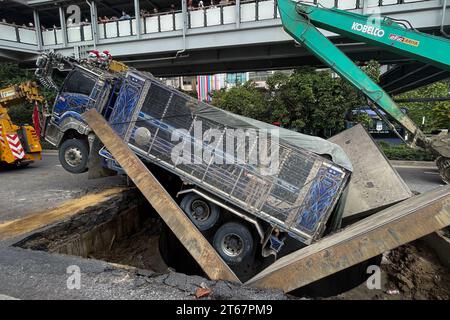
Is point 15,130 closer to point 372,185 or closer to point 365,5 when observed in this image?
point 372,185

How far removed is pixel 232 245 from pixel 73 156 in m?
5.24

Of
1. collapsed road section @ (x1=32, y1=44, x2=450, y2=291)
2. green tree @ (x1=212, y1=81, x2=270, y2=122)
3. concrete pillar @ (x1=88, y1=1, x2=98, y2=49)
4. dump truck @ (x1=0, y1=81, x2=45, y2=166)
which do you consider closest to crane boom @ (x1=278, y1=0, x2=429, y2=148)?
collapsed road section @ (x1=32, y1=44, x2=450, y2=291)

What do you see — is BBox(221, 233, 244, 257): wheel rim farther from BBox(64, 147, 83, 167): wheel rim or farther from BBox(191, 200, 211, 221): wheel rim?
BBox(64, 147, 83, 167): wheel rim

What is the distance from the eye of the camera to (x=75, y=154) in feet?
24.3

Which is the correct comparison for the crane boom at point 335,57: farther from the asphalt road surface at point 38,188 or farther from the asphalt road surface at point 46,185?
the asphalt road surface at point 38,188

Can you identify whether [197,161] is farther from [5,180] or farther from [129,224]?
[5,180]

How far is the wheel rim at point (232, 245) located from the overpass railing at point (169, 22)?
33.9ft

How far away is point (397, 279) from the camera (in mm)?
4965

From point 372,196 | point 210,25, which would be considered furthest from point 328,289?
point 210,25

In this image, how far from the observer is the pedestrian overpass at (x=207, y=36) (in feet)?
34.5

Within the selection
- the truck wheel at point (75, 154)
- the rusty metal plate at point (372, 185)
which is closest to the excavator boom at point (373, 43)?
the rusty metal plate at point (372, 185)

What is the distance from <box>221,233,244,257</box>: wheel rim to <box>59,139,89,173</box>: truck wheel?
4.67 metres

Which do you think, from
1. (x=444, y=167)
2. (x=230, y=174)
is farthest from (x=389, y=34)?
(x=230, y=174)
